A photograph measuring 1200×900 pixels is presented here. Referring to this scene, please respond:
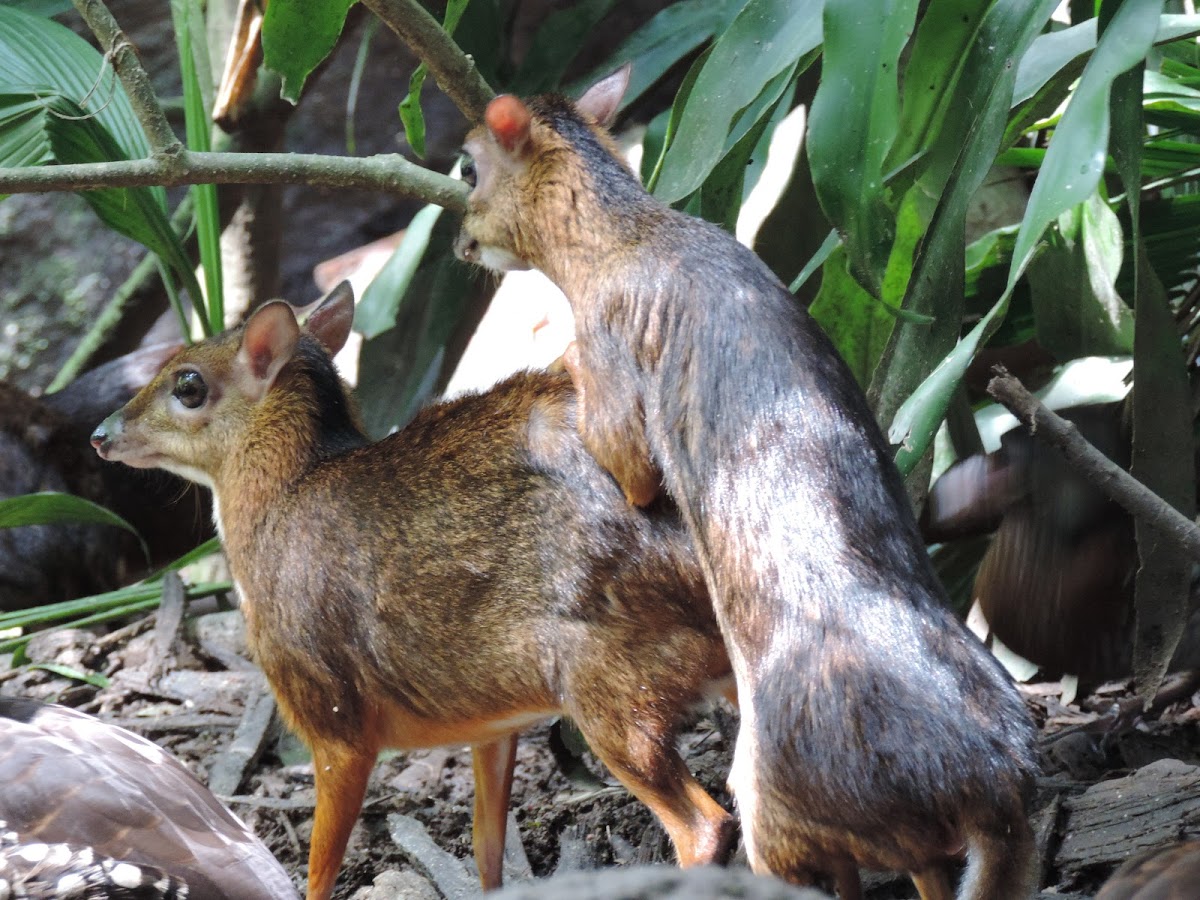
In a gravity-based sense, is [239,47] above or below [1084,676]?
above

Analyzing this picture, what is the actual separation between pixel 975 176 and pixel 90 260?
7381mm

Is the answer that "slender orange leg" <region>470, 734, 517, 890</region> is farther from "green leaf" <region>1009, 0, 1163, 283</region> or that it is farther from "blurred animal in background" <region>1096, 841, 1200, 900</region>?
"green leaf" <region>1009, 0, 1163, 283</region>

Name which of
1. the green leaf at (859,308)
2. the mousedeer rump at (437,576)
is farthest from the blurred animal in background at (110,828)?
the green leaf at (859,308)

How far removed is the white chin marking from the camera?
3.64 metres

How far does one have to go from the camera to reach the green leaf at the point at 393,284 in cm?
512

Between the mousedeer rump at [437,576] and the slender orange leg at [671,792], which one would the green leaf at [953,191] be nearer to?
the mousedeer rump at [437,576]

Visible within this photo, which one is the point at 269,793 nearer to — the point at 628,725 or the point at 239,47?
the point at 628,725

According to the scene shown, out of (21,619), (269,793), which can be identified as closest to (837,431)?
(269,793)

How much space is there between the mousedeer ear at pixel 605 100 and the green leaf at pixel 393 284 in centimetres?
131

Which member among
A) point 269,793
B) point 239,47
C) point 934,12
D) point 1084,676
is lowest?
point 1084,676

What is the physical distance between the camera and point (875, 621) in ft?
8.31

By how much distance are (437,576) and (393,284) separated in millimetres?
2113

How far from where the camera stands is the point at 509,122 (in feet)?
11.4

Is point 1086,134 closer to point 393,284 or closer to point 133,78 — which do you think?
point 133,78
